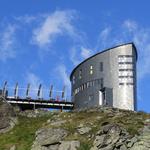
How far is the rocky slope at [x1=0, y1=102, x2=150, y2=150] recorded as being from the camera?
76944mm

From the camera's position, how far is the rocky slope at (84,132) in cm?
7694

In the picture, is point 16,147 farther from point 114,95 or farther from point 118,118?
point 114,95

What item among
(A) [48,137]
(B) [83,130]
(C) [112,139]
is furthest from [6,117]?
(C) [112,139]

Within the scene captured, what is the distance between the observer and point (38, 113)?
105 metres

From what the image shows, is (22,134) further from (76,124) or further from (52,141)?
(76,124)

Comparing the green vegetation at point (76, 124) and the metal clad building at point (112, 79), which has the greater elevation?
the metal clad building at point (112, 79)

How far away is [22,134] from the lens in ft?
290

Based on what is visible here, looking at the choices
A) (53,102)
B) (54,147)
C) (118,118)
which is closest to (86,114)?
(118,118)

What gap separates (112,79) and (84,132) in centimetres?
2867

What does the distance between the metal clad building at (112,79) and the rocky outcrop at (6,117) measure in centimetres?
2121

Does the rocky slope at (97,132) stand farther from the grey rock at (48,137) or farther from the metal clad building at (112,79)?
the metal clad building at (112,79)

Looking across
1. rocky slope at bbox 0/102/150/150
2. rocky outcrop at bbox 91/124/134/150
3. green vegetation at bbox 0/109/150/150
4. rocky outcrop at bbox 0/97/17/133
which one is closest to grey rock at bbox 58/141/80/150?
rocky slope at bbox 0/102/150/150

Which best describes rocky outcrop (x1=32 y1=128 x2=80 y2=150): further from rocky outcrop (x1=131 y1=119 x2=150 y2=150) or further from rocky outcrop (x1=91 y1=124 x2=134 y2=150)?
rocky outcrop (x1=131 y1=119 x2=150 y2=150)

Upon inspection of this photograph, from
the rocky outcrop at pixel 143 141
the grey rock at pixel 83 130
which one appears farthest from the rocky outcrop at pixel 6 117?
the rocky outcrop at pixel 143 141
